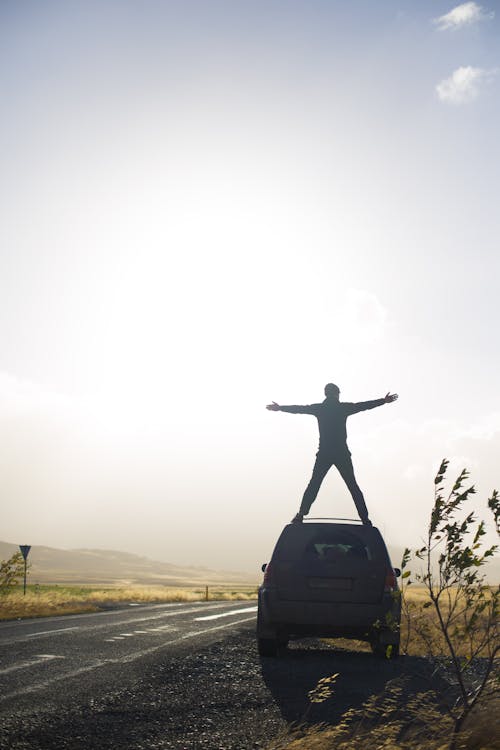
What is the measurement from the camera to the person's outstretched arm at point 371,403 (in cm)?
1114

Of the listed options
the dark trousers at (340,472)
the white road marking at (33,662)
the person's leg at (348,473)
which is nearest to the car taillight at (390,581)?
the dark trousers at (340,472)

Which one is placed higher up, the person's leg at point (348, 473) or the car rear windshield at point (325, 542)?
the person's leg at point (348, 473)

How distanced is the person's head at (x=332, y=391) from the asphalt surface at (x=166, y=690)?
4176 millimetres

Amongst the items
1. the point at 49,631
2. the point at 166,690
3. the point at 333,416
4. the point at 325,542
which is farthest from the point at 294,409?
the point at 49,631

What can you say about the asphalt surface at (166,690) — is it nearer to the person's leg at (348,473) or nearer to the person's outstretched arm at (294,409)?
the person's leg at (348,473)

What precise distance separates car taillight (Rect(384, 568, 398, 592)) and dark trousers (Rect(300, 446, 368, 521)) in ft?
5.73

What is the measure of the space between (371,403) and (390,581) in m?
3.31

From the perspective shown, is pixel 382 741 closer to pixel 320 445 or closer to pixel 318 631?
pixel 318 631

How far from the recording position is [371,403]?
11195 mm

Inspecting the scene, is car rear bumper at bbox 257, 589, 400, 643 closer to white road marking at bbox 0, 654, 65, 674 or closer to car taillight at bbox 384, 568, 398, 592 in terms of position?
car taillight at bbox 384, 568, 398, 592

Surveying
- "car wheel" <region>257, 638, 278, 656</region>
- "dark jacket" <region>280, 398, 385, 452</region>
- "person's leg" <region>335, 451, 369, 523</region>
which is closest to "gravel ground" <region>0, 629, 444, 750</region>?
"car wheel" <region>257, 638, 278, 656</region>

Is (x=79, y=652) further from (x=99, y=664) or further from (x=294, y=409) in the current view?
(x=294, y=409)

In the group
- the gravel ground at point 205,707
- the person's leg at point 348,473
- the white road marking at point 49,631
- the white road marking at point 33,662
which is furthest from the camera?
the white road marking at point 49,631

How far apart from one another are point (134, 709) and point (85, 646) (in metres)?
5.11
